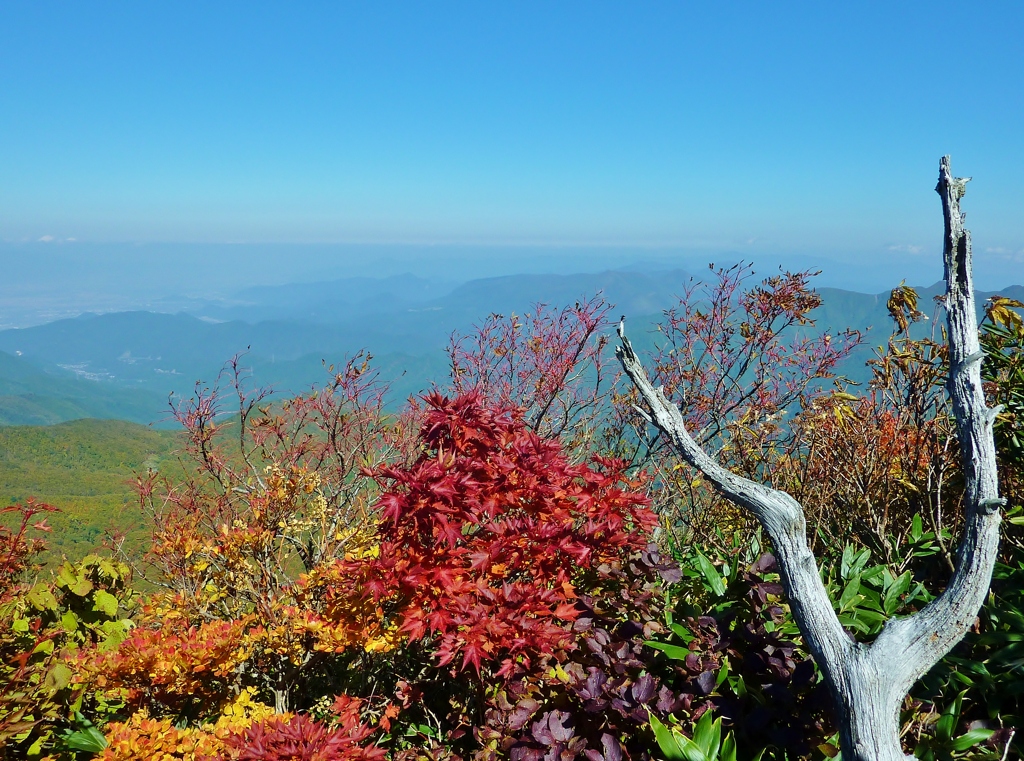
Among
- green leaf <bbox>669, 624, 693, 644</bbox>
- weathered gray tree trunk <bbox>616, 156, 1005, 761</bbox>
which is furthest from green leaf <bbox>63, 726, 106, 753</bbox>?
weathered gray tree trunk <bbox>616, 156, 1005, 761</bbox>

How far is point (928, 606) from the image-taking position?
79.0 inches

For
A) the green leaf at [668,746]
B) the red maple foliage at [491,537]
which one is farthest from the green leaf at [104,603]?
the green leaf at [668,746]

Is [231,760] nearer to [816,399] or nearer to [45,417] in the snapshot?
[816,399]

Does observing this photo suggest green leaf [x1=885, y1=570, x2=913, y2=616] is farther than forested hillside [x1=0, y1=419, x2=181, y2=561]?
No

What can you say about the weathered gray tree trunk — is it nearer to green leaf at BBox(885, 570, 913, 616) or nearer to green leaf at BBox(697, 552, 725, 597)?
green leaf at BBox(697, 552, 725, 597)

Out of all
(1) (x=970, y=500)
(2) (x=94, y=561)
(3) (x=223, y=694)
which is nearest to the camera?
(1) (x=970, y=500)

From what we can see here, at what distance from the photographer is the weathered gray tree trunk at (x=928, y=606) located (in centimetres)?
190

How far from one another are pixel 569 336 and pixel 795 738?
4.49 m

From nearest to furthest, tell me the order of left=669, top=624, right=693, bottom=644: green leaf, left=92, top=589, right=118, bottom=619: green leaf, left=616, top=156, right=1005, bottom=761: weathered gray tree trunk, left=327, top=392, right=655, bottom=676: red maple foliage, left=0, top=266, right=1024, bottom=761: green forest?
left=616, top=156, right=1005, bottom=761: weathered gray tree trunk → left=0, top=266, right=1024, bottom=761: green forest → left=327, top=392, right=655, bottom=676: red maple foliage → left=669, top=624, right=693, bottom=644: green leaf → left=92, top=589, right=118, bottom=619: green leaf

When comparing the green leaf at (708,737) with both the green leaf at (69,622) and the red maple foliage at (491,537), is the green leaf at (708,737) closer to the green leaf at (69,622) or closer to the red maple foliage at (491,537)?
the red maple foliage at (491,537)

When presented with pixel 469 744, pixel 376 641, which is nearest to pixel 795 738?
pixel 469 744

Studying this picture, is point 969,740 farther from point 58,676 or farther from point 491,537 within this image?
point 58,676

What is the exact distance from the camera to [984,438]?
82.6 inches

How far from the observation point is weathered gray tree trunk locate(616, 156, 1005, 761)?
190cm
